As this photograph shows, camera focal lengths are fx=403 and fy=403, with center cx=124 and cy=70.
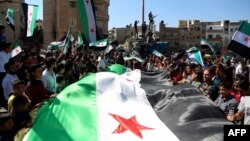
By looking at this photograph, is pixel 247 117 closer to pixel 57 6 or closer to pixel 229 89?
pixel 229 89

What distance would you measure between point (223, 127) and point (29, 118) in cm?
229

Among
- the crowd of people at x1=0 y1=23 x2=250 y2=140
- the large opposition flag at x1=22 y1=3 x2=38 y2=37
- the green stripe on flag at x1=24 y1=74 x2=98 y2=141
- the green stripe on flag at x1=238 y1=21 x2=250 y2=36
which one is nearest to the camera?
the green stripe on flag at x1=24 y1=74 x2=98 y2=141

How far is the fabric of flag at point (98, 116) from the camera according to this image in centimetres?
336

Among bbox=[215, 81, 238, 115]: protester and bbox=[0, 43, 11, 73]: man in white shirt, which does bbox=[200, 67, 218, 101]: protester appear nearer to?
bbox=[215, 81, 238, 115]: protester

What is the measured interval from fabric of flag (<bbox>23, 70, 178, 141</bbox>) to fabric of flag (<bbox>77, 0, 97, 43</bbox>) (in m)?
6.69

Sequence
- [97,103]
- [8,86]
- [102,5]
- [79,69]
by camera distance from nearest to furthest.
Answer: [97,103] < [8,86] < [79,69] < [102,5]

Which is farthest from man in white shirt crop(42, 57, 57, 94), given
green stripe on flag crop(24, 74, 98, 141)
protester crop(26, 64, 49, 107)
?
green stripe on flag crop(24, 74, 98, 141)

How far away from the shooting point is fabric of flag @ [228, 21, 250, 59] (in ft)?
27.3

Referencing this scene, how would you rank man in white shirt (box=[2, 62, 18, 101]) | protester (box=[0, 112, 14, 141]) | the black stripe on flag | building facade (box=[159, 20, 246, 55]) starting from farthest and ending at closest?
building facade (box=[159, 20, 246, 55]), the black stripe on flag, man in white shirt (box=[2, 62, 18, 101]), protester (box=[0, 112, 14, 141])

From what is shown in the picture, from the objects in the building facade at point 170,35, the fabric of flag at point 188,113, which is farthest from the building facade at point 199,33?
the fabric of flag at point 188,113

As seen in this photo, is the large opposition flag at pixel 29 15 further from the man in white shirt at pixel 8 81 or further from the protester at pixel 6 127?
the protester at pixel 6 127

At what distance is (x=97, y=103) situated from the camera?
3.86 meters

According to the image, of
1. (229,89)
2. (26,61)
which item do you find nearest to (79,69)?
(26,61)

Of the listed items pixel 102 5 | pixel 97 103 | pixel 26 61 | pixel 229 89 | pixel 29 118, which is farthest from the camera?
pixel 102 5
